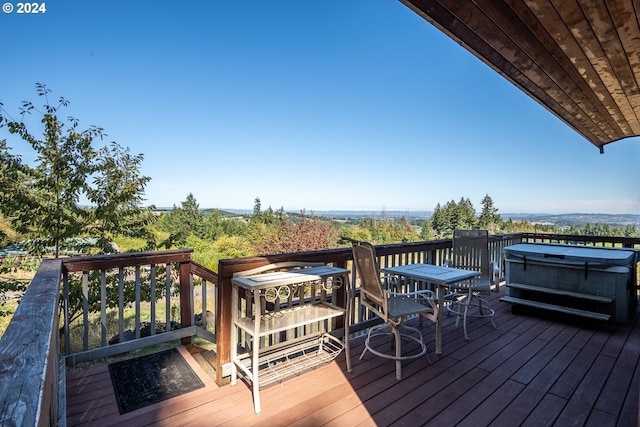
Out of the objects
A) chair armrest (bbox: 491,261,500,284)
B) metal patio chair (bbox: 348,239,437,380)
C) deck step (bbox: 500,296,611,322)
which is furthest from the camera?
chair armrest (bbox: 491,261,500,284)

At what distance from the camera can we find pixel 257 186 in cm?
3512

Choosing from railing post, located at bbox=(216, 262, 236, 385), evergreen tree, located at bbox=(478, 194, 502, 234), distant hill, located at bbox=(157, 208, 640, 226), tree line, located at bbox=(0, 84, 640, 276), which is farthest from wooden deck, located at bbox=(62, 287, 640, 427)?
evergreen tree, located at bbox=(478, 194, 502, 234)

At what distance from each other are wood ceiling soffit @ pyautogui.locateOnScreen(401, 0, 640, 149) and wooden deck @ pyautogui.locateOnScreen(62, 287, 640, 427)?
8.33 ft

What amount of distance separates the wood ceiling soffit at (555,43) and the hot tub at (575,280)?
1803mm

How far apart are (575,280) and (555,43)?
2929 mm

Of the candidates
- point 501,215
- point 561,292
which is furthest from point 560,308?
point 501,215

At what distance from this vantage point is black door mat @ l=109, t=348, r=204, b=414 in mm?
2213

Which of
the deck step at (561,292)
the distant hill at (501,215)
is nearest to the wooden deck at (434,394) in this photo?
the deck step at (561,292)

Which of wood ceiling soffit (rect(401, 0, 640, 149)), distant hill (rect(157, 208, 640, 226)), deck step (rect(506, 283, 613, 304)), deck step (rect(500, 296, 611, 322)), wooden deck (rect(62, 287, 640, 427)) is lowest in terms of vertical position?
wooden deck (rect(62, 287, 640, 427))

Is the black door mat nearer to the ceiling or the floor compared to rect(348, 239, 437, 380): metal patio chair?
nearer to the floor

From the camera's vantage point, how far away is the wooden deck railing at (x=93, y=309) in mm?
716

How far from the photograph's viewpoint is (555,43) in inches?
88.5

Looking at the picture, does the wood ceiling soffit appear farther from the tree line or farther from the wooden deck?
the tree line

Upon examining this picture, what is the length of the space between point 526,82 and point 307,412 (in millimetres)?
3295
